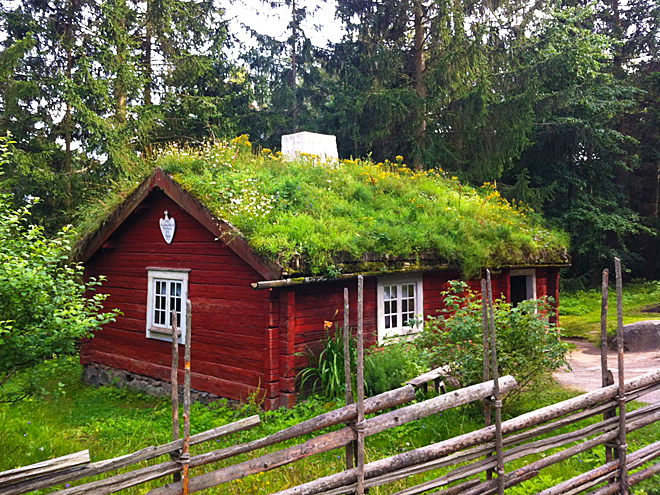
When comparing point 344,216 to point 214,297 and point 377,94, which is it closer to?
point 214,297

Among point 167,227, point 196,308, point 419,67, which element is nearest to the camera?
point 196,308

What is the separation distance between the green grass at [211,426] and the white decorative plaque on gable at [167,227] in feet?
10.4

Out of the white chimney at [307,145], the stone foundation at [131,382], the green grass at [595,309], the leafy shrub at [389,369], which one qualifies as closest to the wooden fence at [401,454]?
the leafy shrub at [389,369]

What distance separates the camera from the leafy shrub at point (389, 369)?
7586 mm

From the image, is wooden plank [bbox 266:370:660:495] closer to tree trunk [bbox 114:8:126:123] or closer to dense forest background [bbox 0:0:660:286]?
dense forest background [bbox 0:0:660:286]

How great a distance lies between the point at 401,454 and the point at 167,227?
284 inches

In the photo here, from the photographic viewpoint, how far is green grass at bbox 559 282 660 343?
48.3ft

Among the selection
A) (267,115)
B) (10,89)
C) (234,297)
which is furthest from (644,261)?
(10,89)

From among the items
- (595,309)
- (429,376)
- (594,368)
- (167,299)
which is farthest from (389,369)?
(595,309)

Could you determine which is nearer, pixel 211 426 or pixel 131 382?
pixel 211 426

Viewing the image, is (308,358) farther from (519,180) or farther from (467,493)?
(519,180)

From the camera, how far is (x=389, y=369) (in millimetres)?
7773

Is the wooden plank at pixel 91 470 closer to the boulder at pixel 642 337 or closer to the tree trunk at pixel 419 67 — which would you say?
the boulder at pixel 642 337

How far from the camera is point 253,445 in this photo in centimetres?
373
